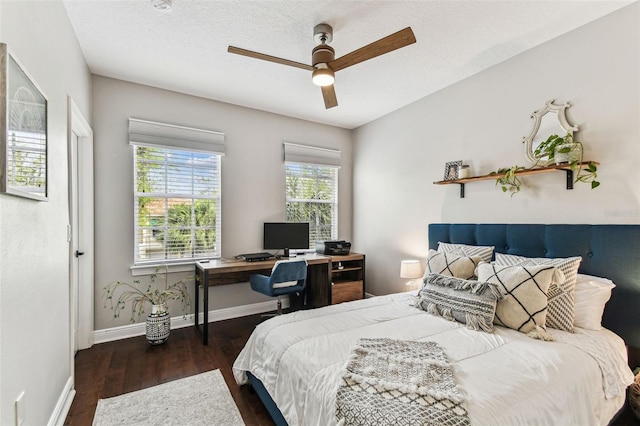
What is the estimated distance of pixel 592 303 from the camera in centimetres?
191

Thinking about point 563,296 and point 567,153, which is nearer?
point 563,296

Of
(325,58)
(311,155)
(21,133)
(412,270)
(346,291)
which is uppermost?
(325,58)

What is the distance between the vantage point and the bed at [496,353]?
4.09ft

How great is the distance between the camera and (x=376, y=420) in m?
1.07

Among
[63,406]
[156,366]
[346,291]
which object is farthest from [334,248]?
[63,406]

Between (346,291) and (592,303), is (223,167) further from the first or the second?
(592,303)

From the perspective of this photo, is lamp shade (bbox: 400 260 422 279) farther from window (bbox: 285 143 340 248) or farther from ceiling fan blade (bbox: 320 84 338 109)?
ceiling fan blade (bbox: 320 84 338 109)

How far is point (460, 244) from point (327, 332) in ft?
5.94

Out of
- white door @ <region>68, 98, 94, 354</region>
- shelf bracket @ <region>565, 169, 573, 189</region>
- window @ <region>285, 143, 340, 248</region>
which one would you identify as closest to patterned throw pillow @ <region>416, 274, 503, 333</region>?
shelf bracket @ <region>565, 169, 573, 189</region>

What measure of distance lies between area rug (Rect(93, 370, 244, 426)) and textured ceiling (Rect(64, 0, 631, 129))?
271 centimetres

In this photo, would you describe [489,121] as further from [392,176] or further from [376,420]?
[376,420]

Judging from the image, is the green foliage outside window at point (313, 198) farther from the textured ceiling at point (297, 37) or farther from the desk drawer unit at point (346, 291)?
the textured ceiling at point (297, 37)

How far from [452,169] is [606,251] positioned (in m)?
1.44

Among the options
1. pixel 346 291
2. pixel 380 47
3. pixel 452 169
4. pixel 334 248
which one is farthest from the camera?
pixel 334 248
